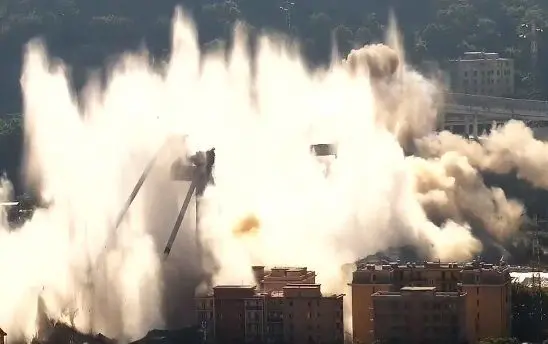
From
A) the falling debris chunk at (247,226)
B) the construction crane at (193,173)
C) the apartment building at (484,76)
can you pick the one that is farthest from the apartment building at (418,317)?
the apartment building at (484,76)

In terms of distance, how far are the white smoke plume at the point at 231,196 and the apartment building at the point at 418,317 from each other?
6.91m

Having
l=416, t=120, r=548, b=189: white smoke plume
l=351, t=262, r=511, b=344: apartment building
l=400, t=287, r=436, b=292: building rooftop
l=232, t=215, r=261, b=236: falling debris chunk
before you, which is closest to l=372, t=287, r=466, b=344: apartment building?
l=400, t=287, r=436, b=292: building rooftop

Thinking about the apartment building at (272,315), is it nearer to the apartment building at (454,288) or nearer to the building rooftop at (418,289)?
the apartment building at (454,288)

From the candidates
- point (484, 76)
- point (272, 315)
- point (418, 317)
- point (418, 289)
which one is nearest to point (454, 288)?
point (418, 289)

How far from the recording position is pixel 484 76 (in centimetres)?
12644

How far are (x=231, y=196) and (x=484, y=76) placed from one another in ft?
150


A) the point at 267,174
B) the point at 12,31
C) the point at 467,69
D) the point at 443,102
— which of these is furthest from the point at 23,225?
the point at 12,31

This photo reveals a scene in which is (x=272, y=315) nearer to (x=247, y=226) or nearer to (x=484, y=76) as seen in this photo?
(x=247, y=226)

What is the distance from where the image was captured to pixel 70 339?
229ft

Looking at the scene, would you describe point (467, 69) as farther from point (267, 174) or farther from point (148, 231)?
point (148, 231)

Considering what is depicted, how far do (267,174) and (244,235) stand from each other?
6.73m

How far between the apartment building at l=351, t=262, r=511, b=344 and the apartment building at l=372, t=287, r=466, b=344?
542 millimetres

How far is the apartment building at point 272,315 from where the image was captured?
7025cm

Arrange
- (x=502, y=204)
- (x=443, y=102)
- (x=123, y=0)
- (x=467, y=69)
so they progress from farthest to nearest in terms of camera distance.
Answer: (x=123, y=0) → (x=467, y=69) → (x=443, y=102) → (x=502, y=204)
